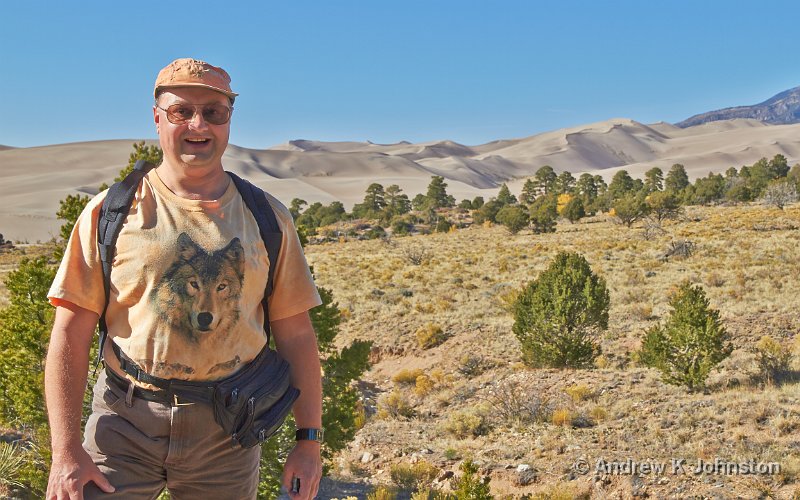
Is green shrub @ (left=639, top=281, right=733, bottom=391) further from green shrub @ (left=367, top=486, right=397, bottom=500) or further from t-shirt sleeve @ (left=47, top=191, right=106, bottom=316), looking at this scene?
t-shirt sleeve @ (left=47, top=191, right=106, bottom=316)

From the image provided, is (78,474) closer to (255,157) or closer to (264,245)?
(264,245)

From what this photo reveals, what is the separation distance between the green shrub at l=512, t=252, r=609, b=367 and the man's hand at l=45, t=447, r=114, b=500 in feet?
34.6

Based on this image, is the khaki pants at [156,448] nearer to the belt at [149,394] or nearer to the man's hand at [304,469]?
the belt at [149,394]

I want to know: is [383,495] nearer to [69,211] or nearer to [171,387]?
[69,211]

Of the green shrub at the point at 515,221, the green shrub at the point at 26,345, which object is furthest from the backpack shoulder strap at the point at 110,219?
the green shrub at the point at 515,221

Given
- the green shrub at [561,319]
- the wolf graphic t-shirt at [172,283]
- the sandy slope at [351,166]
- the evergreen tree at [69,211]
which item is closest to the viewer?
the wolf graphic t-shirt at [172,283]

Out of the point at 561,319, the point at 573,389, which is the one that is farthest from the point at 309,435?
the point at 561,319

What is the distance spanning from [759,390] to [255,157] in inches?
5818

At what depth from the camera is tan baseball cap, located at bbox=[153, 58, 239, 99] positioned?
6.73 feet

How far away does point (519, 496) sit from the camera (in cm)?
679

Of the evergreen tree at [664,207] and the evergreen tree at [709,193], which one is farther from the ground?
the evergreen tree at [709,193]

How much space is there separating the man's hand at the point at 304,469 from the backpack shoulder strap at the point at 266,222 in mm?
516

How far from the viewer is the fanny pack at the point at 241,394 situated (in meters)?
2.03

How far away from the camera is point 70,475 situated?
186cm
